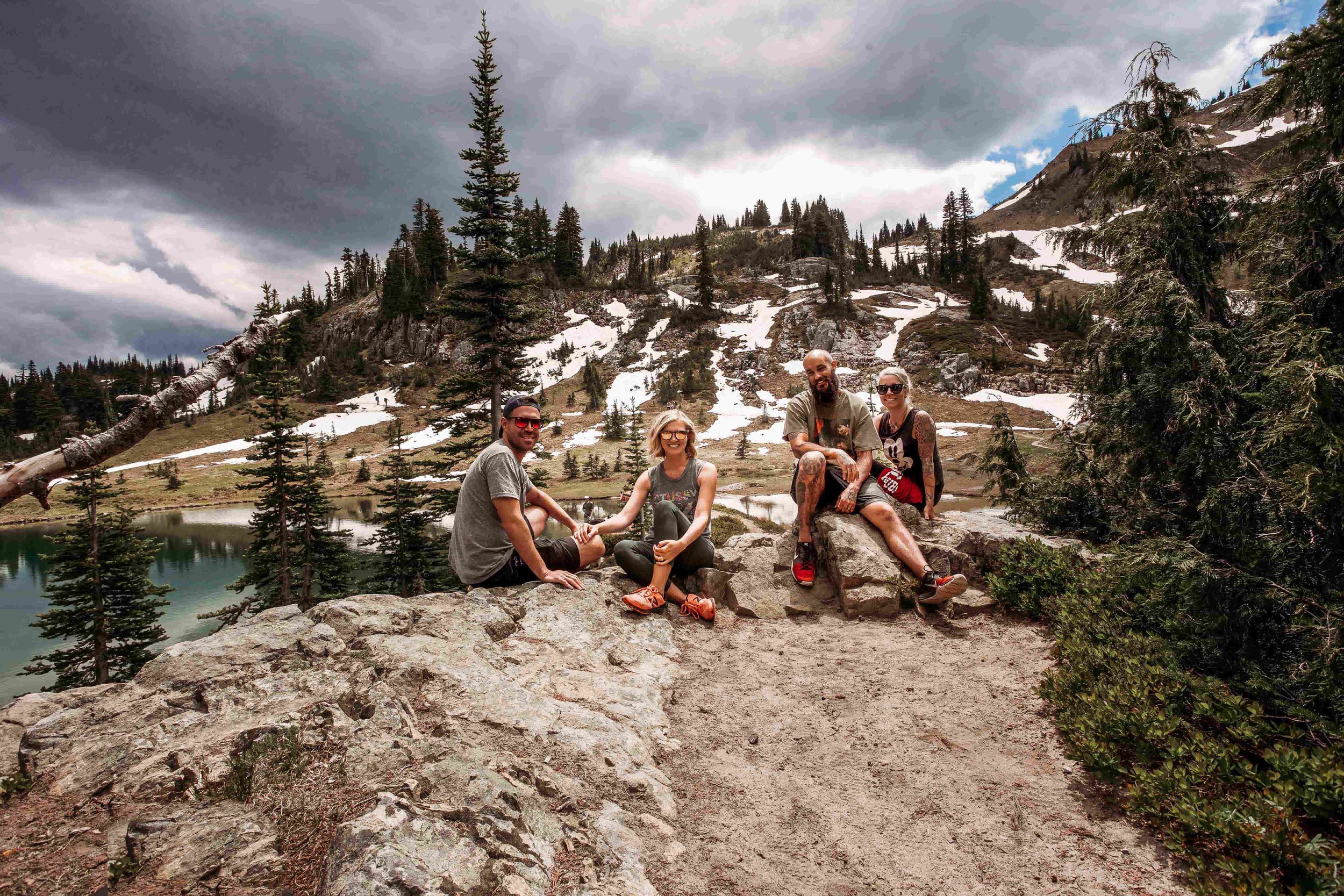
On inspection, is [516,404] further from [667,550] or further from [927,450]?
[927,450]

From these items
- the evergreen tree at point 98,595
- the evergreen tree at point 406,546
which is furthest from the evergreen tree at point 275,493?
the evergreen tree at point 406,546

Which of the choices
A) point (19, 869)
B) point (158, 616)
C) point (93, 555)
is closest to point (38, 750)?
point (19, 869)

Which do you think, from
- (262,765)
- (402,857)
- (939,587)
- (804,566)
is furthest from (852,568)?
(262,765)

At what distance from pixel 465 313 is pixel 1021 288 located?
458ft

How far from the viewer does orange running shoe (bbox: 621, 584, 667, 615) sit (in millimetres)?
6156

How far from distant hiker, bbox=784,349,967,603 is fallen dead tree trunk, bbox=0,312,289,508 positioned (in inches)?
213

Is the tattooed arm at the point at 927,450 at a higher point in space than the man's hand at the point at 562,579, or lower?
higher

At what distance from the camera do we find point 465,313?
742 inches

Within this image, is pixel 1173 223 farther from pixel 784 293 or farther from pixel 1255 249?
pixel 784 293

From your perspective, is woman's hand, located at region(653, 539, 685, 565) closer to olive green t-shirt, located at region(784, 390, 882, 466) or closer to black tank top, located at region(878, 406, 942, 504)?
olive green t-shirt, located at region(784, 390, 882, 466)

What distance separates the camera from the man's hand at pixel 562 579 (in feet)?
20.1

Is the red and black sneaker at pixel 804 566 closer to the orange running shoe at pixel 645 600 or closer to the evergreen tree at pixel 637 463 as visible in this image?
the orange running shoe at pixel 645 600

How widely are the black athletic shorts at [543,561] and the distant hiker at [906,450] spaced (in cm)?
442

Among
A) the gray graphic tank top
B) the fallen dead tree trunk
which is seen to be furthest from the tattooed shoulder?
the fallen dead tree trunk
